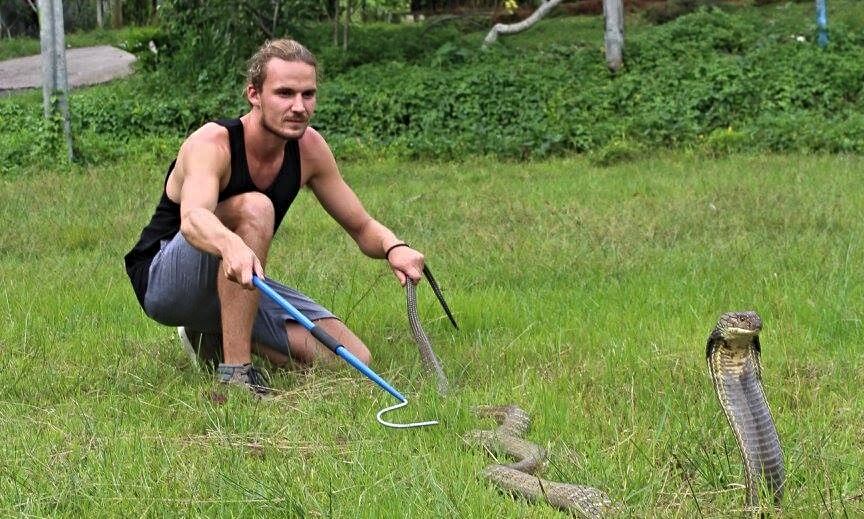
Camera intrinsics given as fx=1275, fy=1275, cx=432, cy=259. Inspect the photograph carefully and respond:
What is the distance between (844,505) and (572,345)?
206cm

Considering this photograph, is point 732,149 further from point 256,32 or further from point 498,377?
point 498,377

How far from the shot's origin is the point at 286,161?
194 inches

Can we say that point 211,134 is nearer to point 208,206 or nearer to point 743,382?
point 208,206

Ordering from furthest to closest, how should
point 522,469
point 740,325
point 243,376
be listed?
1. point 243,376
2. point 522,469
3. point 740,325

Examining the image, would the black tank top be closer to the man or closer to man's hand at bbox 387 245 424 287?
the man

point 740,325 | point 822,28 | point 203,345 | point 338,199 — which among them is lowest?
point 203,345

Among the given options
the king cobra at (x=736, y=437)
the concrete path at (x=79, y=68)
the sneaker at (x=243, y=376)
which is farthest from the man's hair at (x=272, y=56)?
the concrete path at (x=79, y=68)

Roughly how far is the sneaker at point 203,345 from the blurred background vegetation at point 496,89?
269 inches

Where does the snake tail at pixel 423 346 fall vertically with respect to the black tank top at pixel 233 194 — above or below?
below

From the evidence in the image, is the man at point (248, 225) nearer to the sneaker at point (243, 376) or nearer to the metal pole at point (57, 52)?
the sneaker at point (243, 376)

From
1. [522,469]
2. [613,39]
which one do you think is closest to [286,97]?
[522,469]

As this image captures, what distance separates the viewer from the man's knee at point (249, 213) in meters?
4.64

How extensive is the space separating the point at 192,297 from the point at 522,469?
5.67 feet

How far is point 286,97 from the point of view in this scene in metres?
4.71
